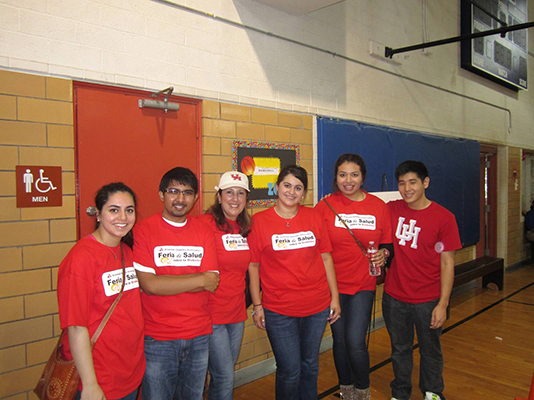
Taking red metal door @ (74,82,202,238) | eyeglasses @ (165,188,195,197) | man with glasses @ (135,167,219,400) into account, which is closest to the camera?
man with glasses @ (135,167,219,400)

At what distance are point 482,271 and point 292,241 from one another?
4.60 m

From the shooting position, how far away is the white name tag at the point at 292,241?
222 cm

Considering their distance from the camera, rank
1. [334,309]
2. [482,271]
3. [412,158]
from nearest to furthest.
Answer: [334,309] → [412,158] → [482,271]

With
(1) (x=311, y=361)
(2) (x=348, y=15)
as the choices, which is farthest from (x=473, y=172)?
(1) (x=311, y=361)

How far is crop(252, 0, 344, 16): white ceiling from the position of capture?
10.6 feet

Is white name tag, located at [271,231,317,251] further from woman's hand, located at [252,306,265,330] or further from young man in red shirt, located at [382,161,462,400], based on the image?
young man in red shirt, located at [382,161,462,400]

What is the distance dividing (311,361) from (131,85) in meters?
2.07

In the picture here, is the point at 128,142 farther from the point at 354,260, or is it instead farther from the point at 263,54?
the point at 354,260

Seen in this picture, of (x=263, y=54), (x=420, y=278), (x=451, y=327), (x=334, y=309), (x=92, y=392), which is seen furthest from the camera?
(x=451, y=327)

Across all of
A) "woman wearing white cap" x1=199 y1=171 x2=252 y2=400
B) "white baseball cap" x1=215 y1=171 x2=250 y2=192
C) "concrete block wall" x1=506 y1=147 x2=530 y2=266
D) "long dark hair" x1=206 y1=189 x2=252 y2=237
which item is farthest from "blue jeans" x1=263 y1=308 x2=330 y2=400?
"concrete block wall" x1=506 y1=147 x2=530 y2=266

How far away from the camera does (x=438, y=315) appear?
2.55m

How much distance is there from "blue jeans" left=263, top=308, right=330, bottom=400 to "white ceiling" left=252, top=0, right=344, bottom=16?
246 centimetres

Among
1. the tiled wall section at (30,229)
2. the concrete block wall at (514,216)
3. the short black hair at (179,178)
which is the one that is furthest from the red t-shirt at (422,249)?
the concrete block wall at (514,216)

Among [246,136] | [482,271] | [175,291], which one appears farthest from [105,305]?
[482,271]
